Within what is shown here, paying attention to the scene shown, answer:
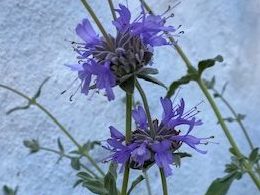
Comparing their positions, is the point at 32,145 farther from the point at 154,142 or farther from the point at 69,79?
the point at 154,142

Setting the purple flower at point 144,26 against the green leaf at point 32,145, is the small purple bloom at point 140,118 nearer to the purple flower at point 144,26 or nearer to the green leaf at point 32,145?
the purple flower at point 144,26

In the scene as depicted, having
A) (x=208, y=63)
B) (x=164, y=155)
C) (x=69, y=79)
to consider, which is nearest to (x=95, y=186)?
(x=164, y=155)

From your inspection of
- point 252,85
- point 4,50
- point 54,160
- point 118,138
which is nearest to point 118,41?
point 118,138

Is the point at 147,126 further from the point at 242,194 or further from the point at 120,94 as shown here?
the point at 242,194

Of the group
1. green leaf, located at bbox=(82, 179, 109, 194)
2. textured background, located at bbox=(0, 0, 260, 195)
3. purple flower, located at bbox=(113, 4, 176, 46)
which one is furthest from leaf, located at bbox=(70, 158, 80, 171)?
purple flower, located at bbox=(113, 4, 176, 46)

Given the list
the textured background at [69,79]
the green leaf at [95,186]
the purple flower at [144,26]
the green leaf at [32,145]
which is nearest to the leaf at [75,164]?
the green leaf at [32,145]

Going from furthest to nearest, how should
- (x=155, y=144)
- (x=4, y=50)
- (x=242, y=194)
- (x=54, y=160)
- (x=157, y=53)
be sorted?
(x=242, y=194), (x=157, y=53), (x=54, y=160), (x=4, y=50), (x=155, y=144)
